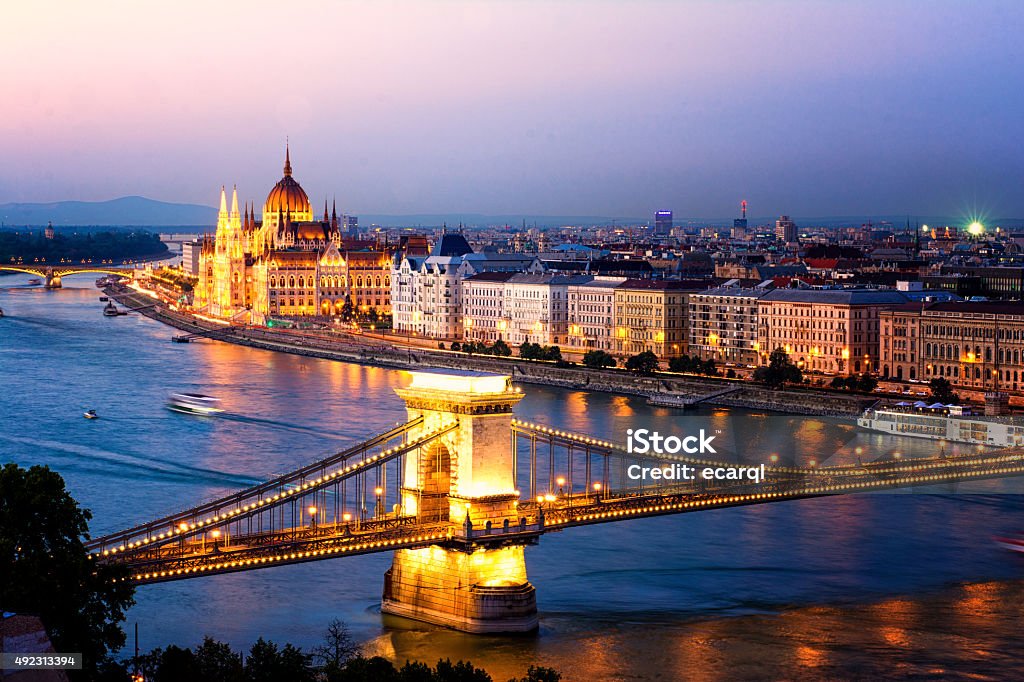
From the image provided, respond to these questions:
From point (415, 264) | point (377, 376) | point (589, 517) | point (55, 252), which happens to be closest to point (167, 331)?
point (415, 264)

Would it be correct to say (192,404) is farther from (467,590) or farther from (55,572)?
(55,572)

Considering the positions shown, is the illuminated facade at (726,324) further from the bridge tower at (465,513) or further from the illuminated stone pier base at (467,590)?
the illuminated stone pier base at (467,590)

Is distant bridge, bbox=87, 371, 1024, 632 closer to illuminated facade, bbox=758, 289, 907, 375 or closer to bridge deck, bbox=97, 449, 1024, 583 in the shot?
bridge deck, bbox=97, 449, 1024, 583

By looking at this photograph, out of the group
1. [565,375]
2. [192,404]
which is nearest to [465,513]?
[192,404]

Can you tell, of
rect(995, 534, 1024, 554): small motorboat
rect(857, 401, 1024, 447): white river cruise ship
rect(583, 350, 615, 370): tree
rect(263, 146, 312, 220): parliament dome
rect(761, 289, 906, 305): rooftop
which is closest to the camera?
rect(995, 534, 1024, 554): small motorboat

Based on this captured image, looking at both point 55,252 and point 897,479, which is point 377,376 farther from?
point 55,252

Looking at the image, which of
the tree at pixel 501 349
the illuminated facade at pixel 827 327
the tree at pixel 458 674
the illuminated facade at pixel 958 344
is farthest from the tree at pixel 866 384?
the tree at pixel 458 674

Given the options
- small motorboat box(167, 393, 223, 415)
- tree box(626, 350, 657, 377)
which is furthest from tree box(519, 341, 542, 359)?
small motorboat box(167, 393, 223, 415)
